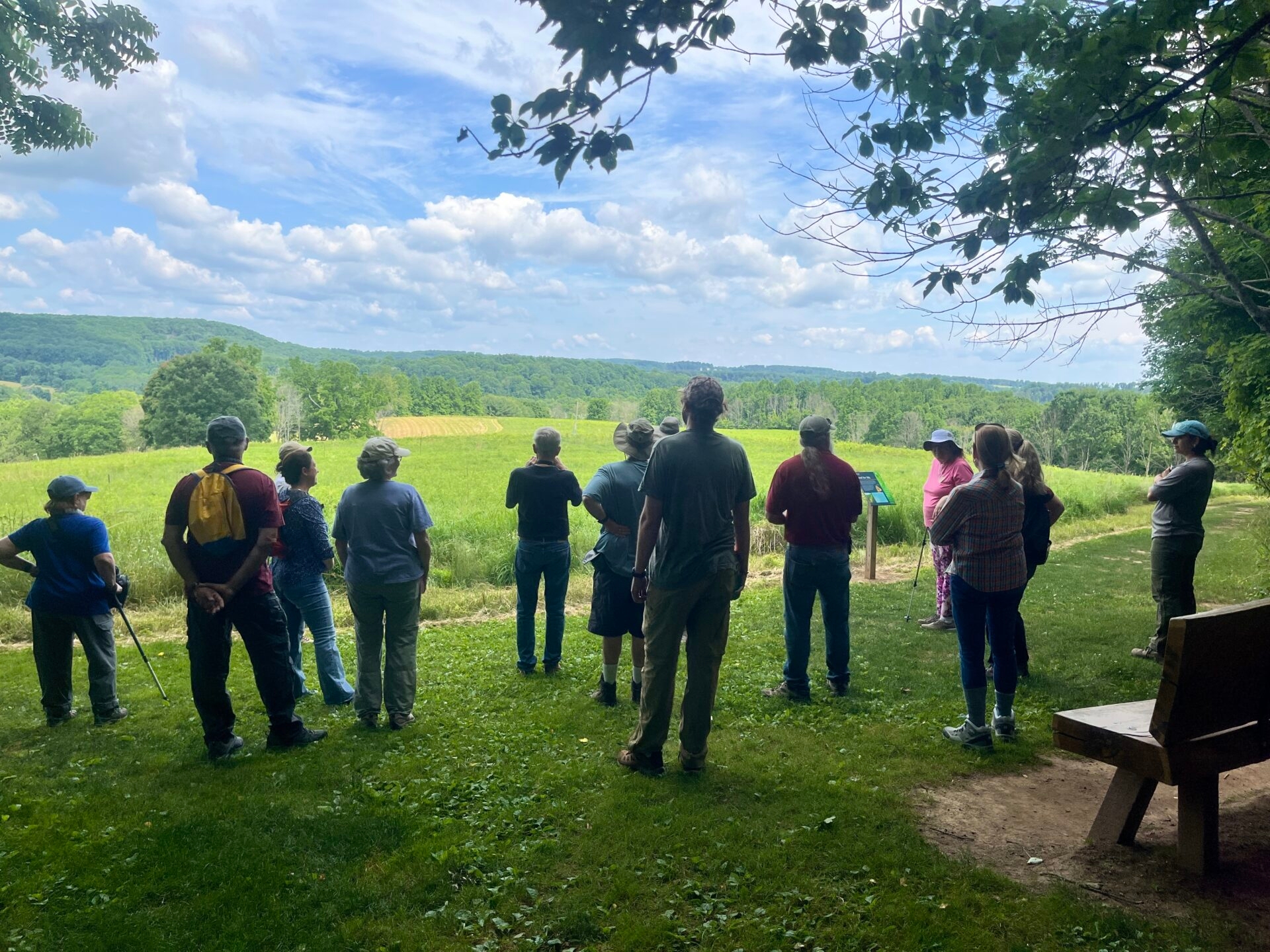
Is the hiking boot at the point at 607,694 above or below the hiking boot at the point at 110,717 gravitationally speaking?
above

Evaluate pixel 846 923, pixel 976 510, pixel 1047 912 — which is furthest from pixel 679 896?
pixel 976 510

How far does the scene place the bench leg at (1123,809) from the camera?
3689 mm

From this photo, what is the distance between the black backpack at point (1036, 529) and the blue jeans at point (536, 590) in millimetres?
3817

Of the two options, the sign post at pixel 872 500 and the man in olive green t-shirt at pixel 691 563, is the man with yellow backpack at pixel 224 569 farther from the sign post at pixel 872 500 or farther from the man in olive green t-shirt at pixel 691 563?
the sign post at pixel 872 500

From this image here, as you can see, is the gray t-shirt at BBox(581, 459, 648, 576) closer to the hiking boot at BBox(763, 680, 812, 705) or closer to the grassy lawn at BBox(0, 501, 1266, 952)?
the grassy lawn at BBox(0, 501, 1266, 952)

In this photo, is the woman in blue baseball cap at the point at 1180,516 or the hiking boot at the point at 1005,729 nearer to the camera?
the hiking boot at the point at 1005,729

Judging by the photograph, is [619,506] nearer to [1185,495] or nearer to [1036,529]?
[1036,529]

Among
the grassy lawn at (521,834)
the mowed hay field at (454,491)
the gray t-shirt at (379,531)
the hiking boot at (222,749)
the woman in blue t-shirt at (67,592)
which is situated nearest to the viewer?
the grassy lawn at (521,834)

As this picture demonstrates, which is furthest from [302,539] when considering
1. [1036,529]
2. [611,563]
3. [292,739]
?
[1036,529]

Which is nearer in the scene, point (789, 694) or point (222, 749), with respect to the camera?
point (222, 749)

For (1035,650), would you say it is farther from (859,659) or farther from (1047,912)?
(1047,912)

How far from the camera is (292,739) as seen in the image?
533cm

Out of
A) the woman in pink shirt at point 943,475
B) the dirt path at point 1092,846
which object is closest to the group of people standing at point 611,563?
the dirt path at point 1092,846

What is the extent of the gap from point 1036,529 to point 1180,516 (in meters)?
1.65
